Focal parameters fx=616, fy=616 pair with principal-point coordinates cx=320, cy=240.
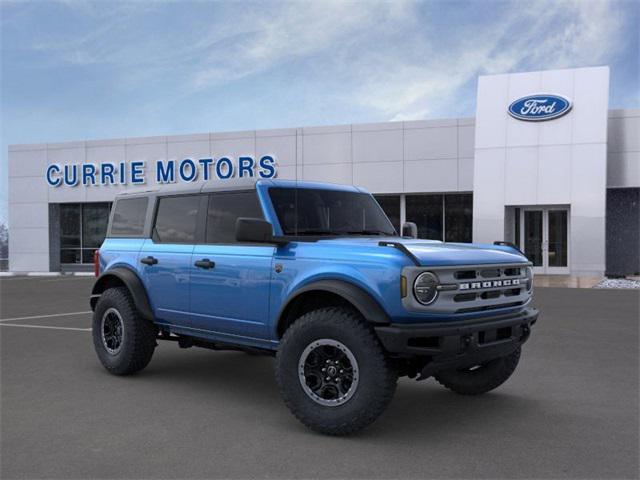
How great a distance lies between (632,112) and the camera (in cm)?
2266

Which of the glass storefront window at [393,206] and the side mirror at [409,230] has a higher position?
the glass storefront window at [393,206]

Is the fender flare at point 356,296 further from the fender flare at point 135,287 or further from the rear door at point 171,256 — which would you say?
the fender flare at point 135,287

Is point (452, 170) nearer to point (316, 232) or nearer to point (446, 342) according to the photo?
point (316, 232)

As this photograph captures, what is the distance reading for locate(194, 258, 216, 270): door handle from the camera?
18.4 feet

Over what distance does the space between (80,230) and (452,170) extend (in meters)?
18.4

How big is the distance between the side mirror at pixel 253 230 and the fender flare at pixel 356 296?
0.51 meters

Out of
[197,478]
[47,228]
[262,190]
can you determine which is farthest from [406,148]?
[197,478]

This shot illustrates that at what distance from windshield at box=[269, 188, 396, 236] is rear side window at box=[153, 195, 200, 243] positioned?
3.40 ft

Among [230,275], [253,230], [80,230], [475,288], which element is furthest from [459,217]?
[253,230]

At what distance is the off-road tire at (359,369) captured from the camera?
4.36 metres

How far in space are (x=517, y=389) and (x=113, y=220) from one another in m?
Answer: 4.82

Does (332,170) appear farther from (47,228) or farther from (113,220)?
(113,220)

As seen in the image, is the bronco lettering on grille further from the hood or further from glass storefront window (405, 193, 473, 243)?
glass storefront window (405, 193, 473, 243)

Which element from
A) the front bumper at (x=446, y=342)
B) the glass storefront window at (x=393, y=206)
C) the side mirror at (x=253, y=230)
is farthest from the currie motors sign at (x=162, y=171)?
the front bumper at (x=446, y=342)
